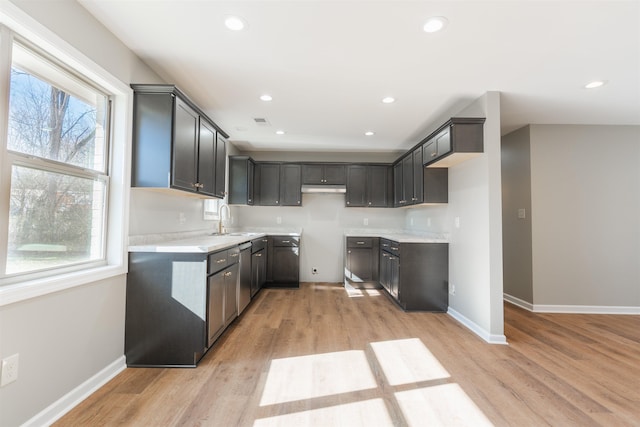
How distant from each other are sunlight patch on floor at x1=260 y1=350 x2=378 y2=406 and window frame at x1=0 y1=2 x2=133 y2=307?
1391mm

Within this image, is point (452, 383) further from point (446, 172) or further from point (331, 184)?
point (331, 184)

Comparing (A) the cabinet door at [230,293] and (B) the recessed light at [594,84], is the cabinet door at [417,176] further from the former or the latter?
(A) the cabinet door at [230,293]

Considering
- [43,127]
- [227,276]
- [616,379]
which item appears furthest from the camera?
[227,276]

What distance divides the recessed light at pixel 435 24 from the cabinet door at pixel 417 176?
2.11 meters

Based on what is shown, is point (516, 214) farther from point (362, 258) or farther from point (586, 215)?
point (362, 258)

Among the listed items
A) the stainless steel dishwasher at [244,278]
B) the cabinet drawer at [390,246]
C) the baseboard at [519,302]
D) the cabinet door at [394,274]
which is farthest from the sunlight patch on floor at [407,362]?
the baseboard at [519,302]

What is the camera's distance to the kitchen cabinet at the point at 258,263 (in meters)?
3.93

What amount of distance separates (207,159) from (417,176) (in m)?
2.78

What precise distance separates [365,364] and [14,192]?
2483 mm

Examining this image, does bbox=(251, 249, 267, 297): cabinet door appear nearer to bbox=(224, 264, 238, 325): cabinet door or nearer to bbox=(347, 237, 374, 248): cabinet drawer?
bbox=(224, 264, 238, 325): cabinet door

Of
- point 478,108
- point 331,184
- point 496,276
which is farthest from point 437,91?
point 331,184

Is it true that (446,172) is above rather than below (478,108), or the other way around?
below

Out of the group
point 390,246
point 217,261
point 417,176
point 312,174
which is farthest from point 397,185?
point 217,261

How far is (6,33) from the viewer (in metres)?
1.38
